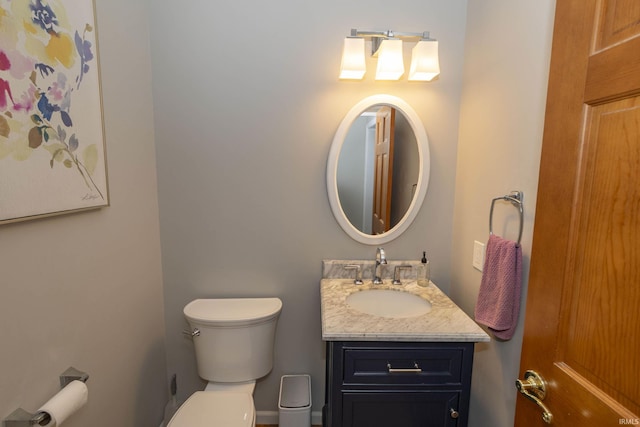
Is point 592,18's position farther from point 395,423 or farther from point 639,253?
point 395,423

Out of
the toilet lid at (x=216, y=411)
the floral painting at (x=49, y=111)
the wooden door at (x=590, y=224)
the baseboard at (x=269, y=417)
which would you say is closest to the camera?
the wooden door at (x=590, y=224)

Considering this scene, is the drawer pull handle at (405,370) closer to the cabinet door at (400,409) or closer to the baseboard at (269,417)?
the cabinet door at (400,409)

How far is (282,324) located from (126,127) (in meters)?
Result: 1.23

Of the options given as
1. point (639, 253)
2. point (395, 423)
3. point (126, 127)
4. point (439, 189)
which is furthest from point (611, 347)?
point (126, 127)

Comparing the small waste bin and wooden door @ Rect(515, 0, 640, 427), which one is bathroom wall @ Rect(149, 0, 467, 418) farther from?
wooden door @ Rect(515, 0, 640, 427)

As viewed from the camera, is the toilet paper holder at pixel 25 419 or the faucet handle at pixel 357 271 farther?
the faucet handle at pixel 357 271

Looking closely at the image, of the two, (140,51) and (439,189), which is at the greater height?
(140,51)

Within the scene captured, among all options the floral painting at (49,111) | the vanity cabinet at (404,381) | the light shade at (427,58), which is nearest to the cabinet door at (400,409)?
the vanity cabinet at (404,381)

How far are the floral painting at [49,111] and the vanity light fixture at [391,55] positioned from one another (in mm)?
1008

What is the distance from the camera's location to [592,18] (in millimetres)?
683

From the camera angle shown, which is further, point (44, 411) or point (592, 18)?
point (44, 411)

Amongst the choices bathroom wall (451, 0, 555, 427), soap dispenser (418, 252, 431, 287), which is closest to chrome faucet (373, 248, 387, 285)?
soap dispenser (418, 252, 431, 287)

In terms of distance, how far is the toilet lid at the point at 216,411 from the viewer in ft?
4.25

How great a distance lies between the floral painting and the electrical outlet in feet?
5.13
